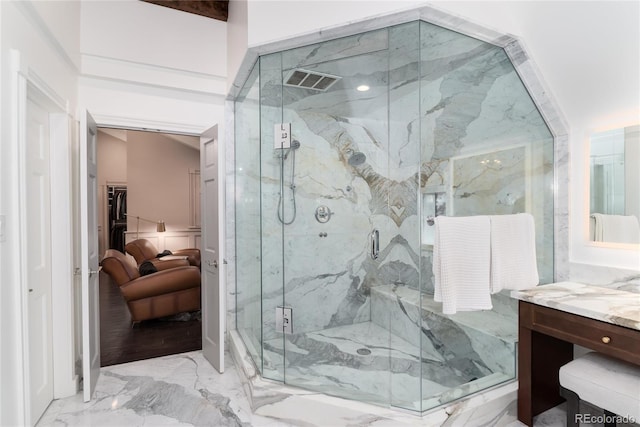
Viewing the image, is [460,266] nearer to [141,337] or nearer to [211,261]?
[211,261]

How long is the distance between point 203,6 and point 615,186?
344 centimetres

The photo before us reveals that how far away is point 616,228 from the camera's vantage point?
2193 mm

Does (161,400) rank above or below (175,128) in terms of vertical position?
below

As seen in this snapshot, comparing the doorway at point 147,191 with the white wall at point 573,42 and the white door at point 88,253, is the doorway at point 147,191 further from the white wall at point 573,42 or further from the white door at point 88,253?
the white wall at point 573,42

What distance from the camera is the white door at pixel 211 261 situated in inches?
111

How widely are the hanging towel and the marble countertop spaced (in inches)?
11.7

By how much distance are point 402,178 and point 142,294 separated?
3096 millimetres

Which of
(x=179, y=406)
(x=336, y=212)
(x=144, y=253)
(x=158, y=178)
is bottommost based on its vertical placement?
(x=179, y=406)

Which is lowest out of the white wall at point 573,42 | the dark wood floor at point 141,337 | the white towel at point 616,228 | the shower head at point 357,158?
the dark wood floor at point 141,337

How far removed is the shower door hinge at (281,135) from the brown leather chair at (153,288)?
2.24 meters

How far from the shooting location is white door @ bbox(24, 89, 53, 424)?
80.8 inches

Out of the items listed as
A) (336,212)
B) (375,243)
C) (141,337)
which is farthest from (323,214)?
(141,337)

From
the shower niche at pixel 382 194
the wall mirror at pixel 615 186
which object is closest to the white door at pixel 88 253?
the shower niche at pixel 382 194

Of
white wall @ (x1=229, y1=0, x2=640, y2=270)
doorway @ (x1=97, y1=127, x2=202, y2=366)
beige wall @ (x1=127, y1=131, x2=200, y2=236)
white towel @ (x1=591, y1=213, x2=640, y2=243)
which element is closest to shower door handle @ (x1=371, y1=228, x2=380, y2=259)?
white wall @ (x1=229, y1=0, x2=640, y2=270)
